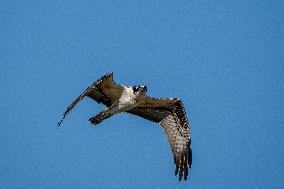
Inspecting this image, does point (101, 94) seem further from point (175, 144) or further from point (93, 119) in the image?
point (175, 144)

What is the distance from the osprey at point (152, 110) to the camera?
1262 centimetres

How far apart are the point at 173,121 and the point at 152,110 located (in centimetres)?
69

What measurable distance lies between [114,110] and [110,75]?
1.42m

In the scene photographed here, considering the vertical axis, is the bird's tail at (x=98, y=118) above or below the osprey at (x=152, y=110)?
below

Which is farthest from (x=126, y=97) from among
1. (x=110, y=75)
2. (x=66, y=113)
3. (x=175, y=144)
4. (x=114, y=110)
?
A: (x=66, y=113)

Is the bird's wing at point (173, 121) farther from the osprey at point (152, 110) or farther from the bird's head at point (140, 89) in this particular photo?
the bird's head at point (140, 89)

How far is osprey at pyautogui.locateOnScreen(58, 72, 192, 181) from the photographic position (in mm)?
12625

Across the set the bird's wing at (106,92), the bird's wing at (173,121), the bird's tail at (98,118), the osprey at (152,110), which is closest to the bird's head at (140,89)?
the osprey at (152,110)

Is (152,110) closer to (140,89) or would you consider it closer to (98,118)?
(140,89)

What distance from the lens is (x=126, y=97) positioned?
1282cm

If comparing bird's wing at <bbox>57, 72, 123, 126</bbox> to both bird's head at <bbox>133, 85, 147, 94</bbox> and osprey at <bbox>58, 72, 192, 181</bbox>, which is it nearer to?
osprey at <bbox>58, 72, 192, 181</bbox>

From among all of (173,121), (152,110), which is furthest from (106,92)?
(173,121)

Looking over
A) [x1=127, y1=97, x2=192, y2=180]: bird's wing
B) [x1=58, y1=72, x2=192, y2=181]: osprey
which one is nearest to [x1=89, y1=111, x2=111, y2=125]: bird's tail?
[x1=58, y1=72, x2=192, y2=181]: osprey

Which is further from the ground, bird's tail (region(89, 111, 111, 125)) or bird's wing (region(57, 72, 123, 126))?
bird's wing (region(57, 72, 123, 126))
